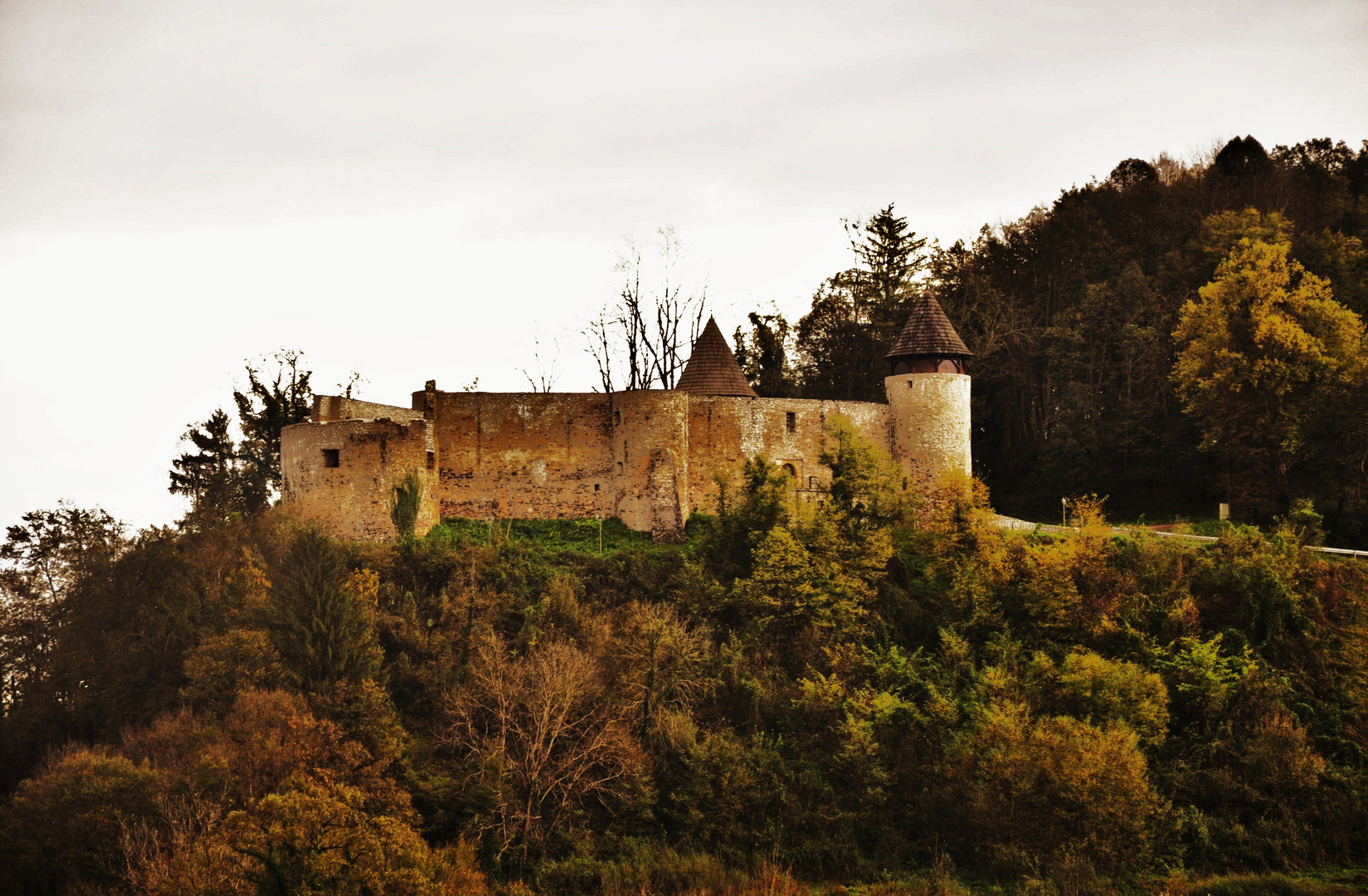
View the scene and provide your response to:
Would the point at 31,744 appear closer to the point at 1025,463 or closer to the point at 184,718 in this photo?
the point at 184,718

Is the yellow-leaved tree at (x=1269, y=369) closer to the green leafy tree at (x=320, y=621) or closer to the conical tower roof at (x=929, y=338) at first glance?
the conical tower roof at (x=929, y=338)

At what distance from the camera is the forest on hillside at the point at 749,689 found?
73.8 feet

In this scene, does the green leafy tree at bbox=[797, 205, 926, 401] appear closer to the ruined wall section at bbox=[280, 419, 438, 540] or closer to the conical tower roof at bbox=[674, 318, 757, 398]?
the conical tower roof at bbox=[674, 318, 757, 398]

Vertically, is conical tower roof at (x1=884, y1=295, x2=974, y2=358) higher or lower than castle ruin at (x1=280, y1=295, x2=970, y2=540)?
higher

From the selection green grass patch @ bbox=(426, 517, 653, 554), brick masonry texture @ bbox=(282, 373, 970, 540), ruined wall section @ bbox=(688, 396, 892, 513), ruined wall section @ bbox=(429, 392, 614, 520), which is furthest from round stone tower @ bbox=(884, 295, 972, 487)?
ruined wall section @ bbox=(429, 392, 614, 520)

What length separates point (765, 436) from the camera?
106ft

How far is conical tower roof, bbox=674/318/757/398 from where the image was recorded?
3394cm

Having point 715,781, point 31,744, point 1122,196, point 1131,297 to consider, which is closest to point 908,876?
point 715,781

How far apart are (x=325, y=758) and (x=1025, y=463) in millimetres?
27234

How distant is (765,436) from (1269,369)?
44.6ft

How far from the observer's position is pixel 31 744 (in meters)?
26.5

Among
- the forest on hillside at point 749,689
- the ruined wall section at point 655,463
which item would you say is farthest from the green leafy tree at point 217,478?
the ruined wall section at point 655,463

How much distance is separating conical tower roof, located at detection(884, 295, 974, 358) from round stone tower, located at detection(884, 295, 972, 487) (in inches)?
0.9

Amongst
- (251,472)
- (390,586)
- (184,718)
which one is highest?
(251,472)
